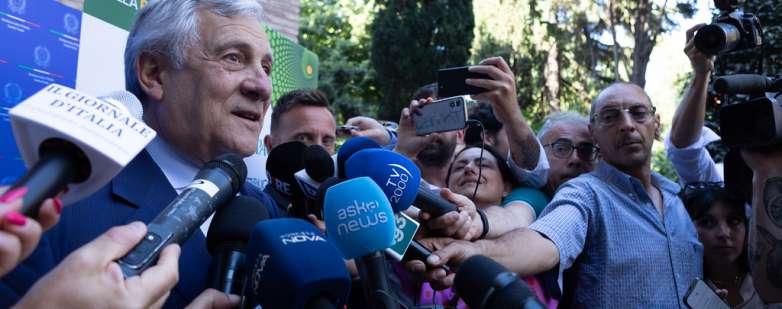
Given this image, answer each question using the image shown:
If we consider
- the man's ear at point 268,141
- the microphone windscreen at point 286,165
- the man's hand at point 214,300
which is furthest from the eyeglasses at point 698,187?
the man's hand at point 214,300

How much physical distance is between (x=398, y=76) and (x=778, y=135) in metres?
11.1

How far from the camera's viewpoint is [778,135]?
238 centimetres

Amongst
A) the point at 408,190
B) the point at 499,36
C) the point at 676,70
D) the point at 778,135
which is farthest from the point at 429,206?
the point at 676,70

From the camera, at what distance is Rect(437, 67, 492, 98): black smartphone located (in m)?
2.93

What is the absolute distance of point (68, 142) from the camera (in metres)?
0.95

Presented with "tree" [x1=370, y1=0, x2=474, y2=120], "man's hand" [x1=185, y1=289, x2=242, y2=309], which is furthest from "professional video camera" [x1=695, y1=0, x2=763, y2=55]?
"tree" [x1=370, y1=0, x2=474, y2=120]

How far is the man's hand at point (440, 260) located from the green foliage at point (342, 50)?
14911mm

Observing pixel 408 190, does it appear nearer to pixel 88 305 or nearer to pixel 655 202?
pixel 88 305

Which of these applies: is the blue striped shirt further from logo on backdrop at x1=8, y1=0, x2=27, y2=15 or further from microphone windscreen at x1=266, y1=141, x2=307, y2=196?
logo on backdrop at x1=8, y1=0, x2=27, y2=15

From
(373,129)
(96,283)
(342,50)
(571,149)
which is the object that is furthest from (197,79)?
(342,50)

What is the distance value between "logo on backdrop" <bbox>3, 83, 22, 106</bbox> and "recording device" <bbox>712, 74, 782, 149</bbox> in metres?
2.52

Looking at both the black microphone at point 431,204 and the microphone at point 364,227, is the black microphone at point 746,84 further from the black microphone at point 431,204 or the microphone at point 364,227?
the microphone at point 364,227

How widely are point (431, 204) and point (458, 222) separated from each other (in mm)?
125

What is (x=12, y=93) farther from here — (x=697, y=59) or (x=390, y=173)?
(x=697, y=59)
